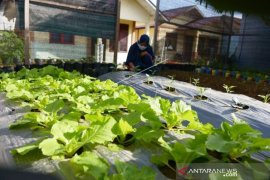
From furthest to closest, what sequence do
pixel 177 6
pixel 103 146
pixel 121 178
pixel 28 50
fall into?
pixel 177 6
pixel 28 50
pixel 103 146
pixel 121 178

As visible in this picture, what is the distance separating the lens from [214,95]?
8.69ft

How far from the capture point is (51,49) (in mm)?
5184

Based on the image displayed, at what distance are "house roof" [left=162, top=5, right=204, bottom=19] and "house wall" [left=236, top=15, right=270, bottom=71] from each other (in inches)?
72.3

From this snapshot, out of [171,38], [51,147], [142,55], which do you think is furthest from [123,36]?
[51,147]

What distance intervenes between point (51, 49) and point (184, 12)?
4033 millimetres

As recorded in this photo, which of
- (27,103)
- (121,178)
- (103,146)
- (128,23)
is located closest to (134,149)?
(103,146)

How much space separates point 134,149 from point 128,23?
11079mm

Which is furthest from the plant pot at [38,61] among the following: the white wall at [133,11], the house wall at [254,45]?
the house wall at [254,45]

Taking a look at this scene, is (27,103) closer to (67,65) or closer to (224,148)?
(224,148)

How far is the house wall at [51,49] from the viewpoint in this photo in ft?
16.3

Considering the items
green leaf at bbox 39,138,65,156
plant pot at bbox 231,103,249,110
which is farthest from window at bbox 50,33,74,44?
green leaf at bbox 39,138,65,156

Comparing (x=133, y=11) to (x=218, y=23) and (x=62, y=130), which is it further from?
(x=62, y=130)

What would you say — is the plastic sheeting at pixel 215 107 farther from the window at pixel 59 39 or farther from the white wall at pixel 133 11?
the white wall at pixel 133 11

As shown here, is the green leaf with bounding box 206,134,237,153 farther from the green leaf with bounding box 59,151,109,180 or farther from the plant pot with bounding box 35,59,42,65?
the plant pot with bounding box 35,59,42,65
